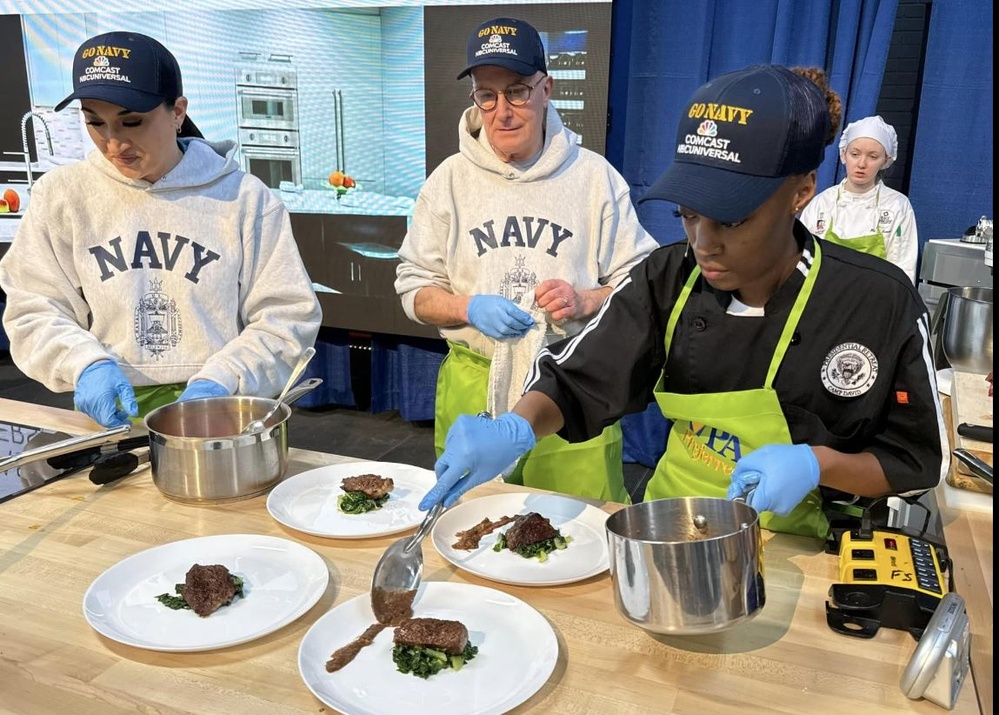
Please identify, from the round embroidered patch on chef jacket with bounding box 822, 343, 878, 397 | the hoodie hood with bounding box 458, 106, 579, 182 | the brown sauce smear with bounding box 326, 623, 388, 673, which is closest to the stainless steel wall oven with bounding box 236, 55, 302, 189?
the hoodie hood with bounding box 458, 106, 579, 182

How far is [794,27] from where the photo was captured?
13.4 ft

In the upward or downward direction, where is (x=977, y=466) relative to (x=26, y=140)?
downward

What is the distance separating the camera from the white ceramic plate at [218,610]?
4.05 ft

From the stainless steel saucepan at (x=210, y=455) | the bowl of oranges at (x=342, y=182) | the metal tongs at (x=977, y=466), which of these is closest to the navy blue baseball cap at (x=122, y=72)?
the stainless steel saucepan at (x=210, y=455)

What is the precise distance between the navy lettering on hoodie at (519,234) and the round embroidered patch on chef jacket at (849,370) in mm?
1073

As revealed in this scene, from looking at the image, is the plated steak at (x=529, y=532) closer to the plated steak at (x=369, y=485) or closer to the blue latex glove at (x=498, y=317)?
the plated steak at (x=369, y=485)

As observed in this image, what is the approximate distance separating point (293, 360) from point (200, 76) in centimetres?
351

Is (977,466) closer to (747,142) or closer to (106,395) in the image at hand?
(747,142)

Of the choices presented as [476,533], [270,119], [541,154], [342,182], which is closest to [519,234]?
[541,154]

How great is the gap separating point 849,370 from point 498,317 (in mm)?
1059

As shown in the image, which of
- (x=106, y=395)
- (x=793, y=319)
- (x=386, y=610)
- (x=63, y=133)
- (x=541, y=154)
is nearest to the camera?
(x=386, y=610)

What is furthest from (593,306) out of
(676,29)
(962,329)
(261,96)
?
(261,96)

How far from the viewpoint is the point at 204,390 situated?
1.99m

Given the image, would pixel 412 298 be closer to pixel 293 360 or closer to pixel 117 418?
pixel 293 360
